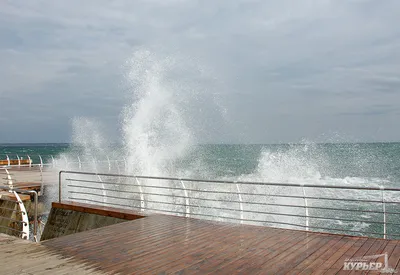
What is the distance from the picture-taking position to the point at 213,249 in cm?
536

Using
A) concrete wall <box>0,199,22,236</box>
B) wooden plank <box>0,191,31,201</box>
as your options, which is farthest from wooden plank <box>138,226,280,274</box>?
wooden plank <box>0,191,31,201</box>

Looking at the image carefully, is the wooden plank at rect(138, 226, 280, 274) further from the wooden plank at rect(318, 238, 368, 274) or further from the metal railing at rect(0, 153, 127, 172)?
the metal railing at rect(0, 153, 127, 172)

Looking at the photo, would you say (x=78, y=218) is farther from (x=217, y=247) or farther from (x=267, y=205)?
(x=267, y=205)

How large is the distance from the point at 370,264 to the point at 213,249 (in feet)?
6.96

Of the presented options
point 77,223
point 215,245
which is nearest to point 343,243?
point 215,245

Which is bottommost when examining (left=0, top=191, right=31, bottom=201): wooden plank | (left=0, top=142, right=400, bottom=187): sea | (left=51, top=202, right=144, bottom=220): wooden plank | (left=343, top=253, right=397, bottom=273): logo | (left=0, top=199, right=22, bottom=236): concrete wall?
(left=0, top=142, right=400, bottom=187): sea

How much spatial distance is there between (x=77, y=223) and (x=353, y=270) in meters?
6.54

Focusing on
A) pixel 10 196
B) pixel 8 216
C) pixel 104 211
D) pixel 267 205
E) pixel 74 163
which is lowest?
pixel 267 205

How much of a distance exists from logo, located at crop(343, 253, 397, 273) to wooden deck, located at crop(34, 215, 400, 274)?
0.10 meters

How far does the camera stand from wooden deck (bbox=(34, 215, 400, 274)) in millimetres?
4504

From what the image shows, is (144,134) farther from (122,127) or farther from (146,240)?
(146,240)

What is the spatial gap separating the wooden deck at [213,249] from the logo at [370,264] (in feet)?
0.34

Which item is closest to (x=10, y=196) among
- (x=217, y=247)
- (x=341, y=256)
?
(x=217, y=247)

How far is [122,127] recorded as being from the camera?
24969mm
